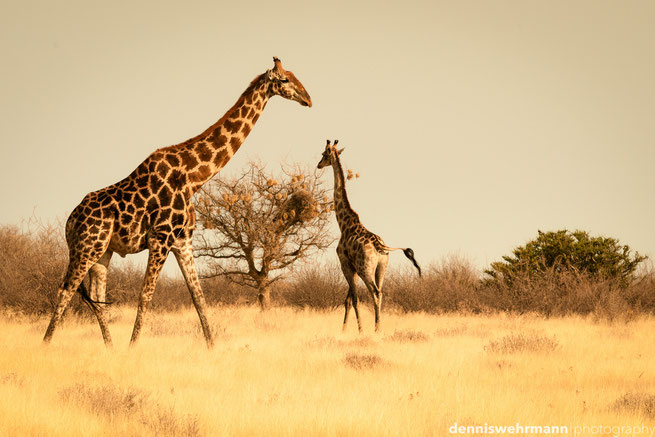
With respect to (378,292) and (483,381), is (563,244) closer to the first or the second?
(378,292)

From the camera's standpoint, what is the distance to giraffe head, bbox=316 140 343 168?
587 inches

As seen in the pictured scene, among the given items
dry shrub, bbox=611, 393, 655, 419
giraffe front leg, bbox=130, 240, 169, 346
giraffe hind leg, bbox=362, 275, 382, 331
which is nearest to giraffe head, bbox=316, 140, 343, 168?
giraffe hind leg, bbox=362, 275, 382, 331

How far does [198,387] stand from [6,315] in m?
10.5

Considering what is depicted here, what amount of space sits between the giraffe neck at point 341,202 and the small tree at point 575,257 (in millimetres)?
7277

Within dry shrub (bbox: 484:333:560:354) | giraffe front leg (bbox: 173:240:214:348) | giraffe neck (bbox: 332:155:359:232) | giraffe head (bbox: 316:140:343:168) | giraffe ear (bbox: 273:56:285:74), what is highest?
giraffe ear (bbox: 273:56:285:74)

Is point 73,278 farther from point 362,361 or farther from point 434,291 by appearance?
point 434,291

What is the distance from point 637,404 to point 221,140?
23.4ft

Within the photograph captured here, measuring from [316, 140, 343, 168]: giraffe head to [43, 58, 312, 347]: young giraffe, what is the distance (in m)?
4.30

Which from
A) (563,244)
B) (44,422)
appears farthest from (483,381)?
(563,244)

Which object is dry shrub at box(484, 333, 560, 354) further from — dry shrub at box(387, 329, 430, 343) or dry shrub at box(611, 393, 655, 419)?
dry shrub at box(611, 393, 655, 419)

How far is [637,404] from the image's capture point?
283 inches

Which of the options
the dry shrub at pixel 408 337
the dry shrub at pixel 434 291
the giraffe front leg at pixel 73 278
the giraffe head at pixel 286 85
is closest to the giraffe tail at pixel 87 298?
the giraffe front leg at pixel 73 278

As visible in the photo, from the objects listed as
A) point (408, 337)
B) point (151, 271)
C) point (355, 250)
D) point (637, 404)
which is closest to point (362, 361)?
point (408, 337)

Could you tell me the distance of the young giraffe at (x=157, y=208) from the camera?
988cm
